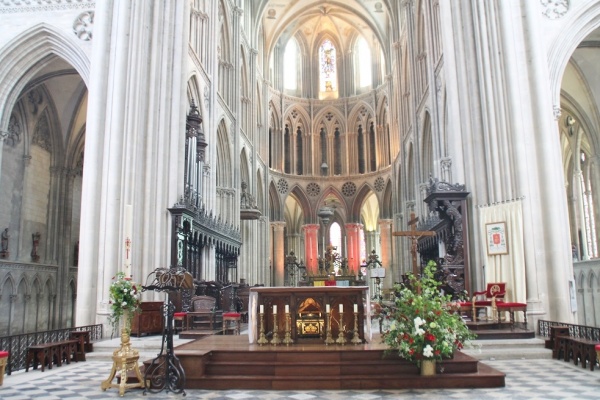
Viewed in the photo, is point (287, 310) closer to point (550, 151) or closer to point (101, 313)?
point (101, 313)

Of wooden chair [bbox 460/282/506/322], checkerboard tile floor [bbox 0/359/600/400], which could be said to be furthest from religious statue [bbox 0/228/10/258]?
wooden chair [bbox 460/282/506/322]

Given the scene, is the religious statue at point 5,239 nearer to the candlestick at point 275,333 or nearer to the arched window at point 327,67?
the candlestick at point 275,333

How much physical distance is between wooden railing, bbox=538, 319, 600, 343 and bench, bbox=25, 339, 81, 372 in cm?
1029

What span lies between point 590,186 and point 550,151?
13182 mm

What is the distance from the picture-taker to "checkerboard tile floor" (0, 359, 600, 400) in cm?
721

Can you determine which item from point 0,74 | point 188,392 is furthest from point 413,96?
point 188,392

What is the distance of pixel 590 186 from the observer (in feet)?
82.1

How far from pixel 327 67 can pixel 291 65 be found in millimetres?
3016

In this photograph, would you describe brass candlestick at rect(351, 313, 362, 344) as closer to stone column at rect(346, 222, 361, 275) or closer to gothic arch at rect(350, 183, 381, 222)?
stone column at rect(346, 222, 361, 275)

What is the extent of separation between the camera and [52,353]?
10.3 m

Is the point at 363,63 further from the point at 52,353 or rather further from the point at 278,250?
the point at 52,353

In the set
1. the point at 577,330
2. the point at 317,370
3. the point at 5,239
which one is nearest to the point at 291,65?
the point at 5,239

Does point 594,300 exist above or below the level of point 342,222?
below

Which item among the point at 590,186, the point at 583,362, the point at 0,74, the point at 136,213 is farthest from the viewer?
the point at 590,186
